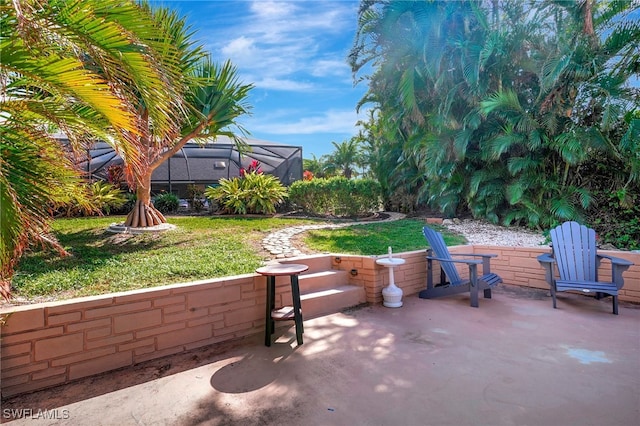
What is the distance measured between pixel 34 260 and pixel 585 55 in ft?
33.1

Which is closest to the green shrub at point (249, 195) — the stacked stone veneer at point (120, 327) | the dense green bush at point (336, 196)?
the dense green bush at point (336, 196)

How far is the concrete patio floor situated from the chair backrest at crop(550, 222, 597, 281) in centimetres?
95

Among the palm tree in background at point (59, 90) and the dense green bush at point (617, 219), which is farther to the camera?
the dense green bush at point (617, 219)

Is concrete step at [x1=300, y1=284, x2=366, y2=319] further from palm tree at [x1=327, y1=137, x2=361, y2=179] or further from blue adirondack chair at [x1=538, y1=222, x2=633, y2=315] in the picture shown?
palm tree at [x1=327, y1=137, x2=361, y2=179]

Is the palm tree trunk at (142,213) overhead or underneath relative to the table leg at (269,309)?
overhead

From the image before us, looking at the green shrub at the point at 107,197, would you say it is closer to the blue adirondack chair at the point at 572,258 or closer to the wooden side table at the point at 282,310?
the wooden side table at the point at 282,310

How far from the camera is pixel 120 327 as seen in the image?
276 centimetres

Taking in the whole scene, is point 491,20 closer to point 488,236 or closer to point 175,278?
point 488,236

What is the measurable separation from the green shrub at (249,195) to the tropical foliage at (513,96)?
4439 mm

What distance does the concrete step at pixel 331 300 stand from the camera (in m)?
3.96

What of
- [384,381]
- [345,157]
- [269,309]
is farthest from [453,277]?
[345,157]

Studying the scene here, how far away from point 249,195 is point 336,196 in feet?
9.45

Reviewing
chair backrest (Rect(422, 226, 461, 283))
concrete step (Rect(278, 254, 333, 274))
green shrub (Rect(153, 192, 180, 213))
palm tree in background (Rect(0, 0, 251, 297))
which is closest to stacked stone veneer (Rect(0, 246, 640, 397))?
palm tree in background (Rect(0, 0, 251, 297))

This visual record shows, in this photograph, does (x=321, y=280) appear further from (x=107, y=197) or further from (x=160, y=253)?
(x=107, y=197)
